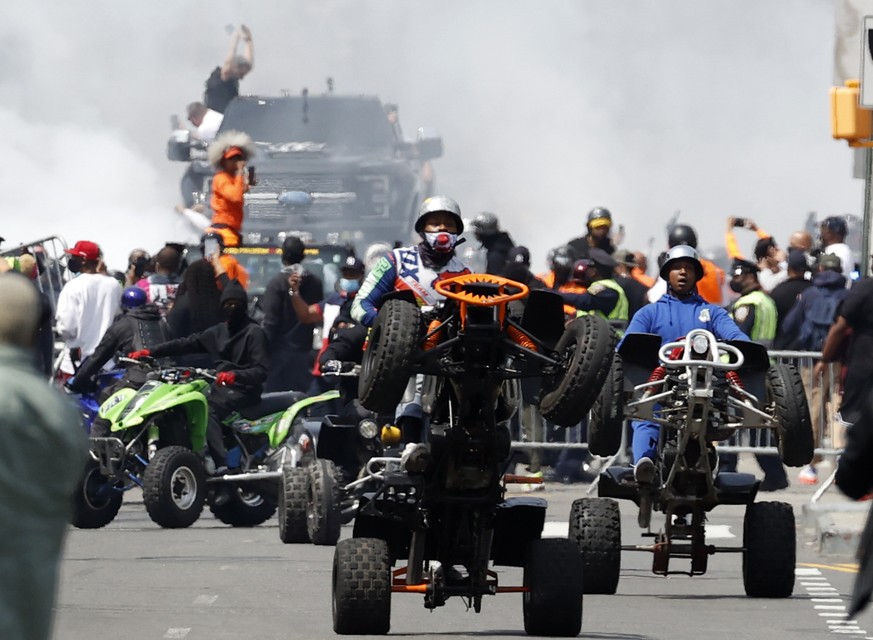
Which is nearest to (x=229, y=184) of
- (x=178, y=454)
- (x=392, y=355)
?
(x=178, y=454)

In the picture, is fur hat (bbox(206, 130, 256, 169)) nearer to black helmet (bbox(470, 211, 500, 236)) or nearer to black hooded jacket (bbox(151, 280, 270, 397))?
black helmet (bbox(470, 211, 500, 236))

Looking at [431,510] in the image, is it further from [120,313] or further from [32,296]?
[120,313]

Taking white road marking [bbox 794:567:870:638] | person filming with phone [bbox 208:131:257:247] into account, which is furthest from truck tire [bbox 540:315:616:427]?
person filming with phone [bbox 208:131:257:247]

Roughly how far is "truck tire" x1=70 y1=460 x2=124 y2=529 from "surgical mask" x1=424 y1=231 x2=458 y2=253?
5552 millimetres

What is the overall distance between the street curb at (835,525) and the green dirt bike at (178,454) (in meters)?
3.55

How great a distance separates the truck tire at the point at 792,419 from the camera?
12.1 m

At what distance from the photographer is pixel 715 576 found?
46.9 feet

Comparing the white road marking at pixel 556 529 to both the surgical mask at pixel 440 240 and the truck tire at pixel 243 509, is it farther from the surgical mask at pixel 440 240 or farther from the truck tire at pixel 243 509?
the surgical mask at pixel 440 240

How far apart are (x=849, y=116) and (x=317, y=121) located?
53.4 ft

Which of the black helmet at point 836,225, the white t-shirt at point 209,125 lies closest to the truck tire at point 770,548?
the black helmet at point 836,225

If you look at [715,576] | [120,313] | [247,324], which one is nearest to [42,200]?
[120,313]

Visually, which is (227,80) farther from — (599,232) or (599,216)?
(599,232)

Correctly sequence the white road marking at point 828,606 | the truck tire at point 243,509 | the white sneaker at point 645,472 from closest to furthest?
the white road marking at point 828,606
the white sneaker at point 645,472
the truck tire at point 243,509

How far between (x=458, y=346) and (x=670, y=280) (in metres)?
3.21
